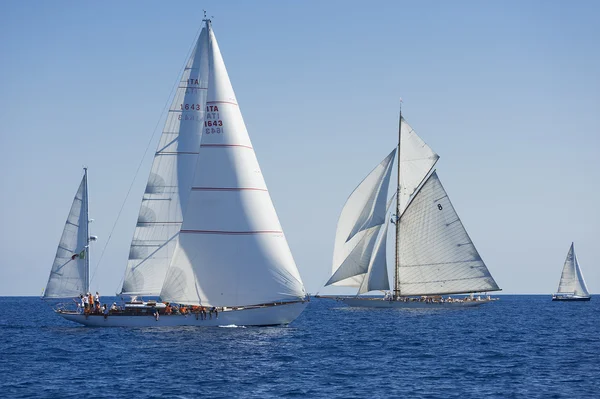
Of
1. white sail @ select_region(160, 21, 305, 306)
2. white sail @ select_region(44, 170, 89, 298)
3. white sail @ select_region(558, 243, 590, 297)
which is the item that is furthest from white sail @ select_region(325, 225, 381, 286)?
white sail @ select_region(558, 243, 590, 297)

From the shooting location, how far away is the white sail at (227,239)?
62.0 metres

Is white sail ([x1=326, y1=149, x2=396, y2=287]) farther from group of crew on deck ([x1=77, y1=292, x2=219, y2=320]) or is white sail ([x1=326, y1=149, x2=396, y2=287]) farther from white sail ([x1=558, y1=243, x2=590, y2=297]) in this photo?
white sail ([x1=558, y1=243, x2=590, y2=297])

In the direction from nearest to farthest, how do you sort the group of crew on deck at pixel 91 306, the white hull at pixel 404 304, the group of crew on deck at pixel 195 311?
the group of crew on deck at pixel 195 311 < the group of crew on deck at pixel 91 306 < the white hull at pixel 404 304

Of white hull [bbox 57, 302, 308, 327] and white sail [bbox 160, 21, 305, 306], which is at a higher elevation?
white sail [bbox 160, 21, 305, 306]

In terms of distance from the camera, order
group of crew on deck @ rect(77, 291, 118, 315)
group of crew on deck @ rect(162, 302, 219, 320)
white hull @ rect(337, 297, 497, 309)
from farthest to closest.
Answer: white hull @ rect(337, 297, 497, 309) < group of crew on deck @ rect(77, 291, 118, 315) < group of crew on deck @ rect(162, 302, 219, 320)

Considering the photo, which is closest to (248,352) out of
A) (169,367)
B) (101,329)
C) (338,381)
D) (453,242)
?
(169,367)

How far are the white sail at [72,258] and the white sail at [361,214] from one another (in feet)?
127

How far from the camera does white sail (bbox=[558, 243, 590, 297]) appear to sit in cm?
16475

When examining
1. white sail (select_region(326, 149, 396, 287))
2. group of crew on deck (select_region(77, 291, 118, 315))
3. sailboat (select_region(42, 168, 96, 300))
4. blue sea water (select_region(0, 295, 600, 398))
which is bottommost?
blue sea water (select_region(0, 295, 600, 398))

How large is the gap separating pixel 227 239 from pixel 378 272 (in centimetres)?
4641

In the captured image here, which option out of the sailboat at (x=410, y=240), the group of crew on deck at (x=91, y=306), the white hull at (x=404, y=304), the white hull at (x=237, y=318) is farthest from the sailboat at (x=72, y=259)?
the white hull at (x=404, y=304)

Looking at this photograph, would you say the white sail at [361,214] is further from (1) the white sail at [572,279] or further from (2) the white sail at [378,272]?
(1) the white sail at [572,279]

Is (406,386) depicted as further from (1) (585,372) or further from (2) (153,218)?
(2) (153,218)

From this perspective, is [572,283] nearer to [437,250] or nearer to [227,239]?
[437,250]
